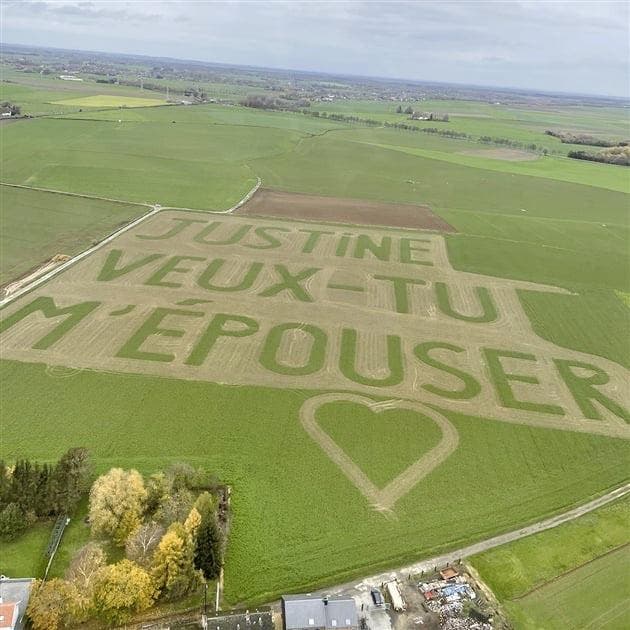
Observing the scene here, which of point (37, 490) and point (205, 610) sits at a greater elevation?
point (37, 490)

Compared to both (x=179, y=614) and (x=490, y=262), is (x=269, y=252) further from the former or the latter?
(x=179, y=614)

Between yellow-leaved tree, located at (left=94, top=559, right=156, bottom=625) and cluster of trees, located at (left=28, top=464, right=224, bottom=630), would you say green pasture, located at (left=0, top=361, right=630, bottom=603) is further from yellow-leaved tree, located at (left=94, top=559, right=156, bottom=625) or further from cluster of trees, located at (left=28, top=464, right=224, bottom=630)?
yellow-leaved tree, located at (left=94, top=559, right=156, bottom=625)

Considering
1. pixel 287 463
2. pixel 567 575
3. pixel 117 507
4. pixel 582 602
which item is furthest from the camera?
pixel 287 463

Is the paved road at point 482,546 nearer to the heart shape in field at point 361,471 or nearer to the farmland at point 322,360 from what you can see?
the farmland at point 322,360

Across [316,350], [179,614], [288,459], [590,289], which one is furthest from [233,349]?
[590,289]

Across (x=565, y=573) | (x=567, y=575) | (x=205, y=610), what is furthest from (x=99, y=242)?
(x=567, y=575)

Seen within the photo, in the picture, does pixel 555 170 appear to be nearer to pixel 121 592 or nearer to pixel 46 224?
pixel 46 224
